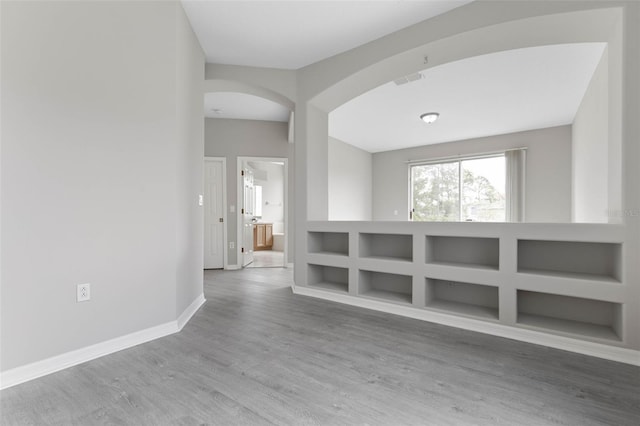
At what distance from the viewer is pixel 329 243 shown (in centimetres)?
388

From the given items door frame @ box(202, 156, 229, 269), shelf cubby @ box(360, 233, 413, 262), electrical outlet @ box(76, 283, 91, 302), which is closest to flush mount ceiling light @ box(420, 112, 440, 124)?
shelf cubby @ box(360, 233, 413, 262)

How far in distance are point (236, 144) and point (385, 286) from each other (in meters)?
3.78

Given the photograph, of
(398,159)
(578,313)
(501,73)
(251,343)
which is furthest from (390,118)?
(251,343)

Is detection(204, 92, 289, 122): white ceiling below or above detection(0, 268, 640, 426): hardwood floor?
above

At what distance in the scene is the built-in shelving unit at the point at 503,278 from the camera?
2.10 metres

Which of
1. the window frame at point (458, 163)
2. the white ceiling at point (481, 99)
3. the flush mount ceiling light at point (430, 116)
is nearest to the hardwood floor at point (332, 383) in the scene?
the white ceiling at point (481, 99)

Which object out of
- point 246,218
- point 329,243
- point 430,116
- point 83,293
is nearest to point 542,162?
point 430,116

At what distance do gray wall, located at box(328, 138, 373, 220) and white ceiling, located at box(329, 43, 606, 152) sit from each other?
0.47 metres

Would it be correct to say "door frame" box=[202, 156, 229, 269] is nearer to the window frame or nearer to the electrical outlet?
the electrical outlet

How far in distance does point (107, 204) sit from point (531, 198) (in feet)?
23.4

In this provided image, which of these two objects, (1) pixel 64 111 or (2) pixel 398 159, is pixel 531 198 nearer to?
(2) pixel 398 159

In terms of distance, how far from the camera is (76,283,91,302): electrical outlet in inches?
77.5

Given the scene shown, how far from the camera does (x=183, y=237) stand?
2639 mm

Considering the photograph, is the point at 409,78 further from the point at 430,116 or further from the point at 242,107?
the point at 242,107
